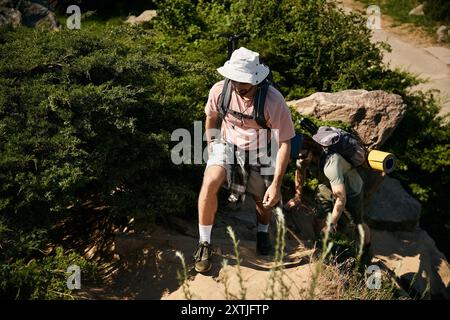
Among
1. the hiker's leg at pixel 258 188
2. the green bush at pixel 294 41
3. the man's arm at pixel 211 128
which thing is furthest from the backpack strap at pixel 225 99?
the green bush at pixel 294 41

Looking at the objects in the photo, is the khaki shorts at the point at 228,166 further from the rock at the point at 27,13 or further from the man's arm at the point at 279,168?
the rock at the point at 27,13

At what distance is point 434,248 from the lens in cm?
716

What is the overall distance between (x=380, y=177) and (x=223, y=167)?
2.87 m

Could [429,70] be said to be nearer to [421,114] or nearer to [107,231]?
[421,114]

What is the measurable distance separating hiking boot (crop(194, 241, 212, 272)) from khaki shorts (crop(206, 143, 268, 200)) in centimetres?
55

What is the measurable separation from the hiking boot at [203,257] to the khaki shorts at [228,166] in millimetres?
547

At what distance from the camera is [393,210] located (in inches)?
285

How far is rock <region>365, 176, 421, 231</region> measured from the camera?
281 inches

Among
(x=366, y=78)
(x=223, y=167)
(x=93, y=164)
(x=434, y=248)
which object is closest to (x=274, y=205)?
(x=223, y=167)

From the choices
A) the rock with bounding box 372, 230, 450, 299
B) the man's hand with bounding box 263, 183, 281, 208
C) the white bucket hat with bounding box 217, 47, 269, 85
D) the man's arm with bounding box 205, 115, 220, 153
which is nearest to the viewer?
the white bucket hat with bounding box 217, 47, 269, 85

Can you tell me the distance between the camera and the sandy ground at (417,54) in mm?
10784

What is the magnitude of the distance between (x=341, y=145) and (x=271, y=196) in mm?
1150

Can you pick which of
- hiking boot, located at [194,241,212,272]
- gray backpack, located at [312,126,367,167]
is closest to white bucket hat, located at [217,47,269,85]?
gray backpack, located at [312,126,367,167]

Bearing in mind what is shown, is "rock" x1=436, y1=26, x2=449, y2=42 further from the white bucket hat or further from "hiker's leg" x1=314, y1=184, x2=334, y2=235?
the white bucket hat
